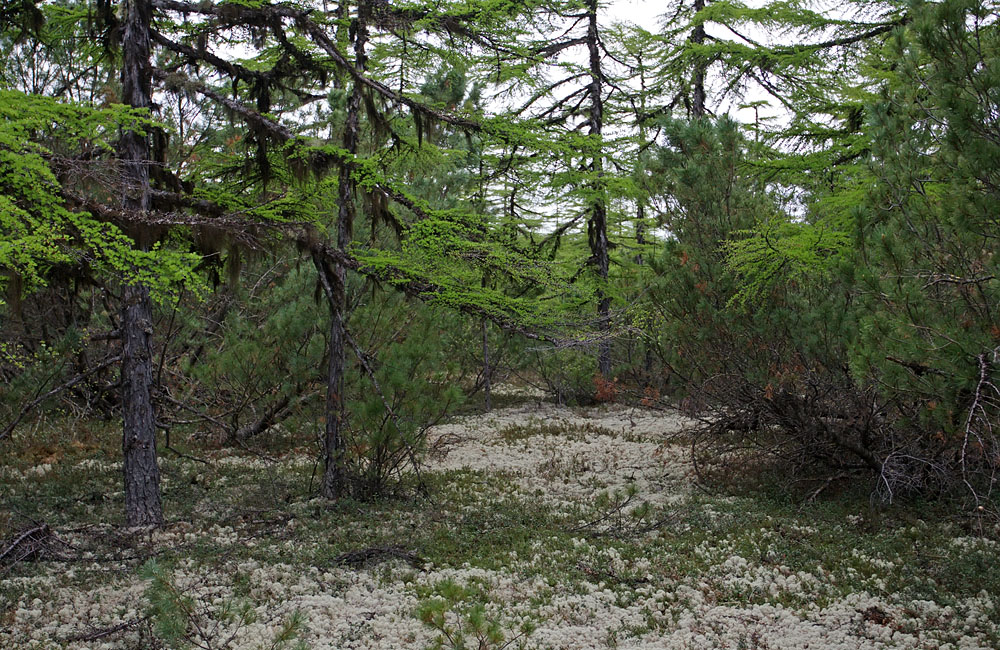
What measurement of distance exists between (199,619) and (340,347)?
420 cm

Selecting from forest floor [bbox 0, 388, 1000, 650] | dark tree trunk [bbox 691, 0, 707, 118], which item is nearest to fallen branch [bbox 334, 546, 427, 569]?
forest floor [bbox 0, 388, 1000, 650]

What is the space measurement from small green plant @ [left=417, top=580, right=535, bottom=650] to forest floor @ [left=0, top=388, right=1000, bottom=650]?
0.03m

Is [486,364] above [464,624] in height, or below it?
above

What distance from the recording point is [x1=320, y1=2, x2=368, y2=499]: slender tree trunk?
869cm

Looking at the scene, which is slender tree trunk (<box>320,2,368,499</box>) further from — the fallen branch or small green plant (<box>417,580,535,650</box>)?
small green plant (<box>417,580,535,650</box>)

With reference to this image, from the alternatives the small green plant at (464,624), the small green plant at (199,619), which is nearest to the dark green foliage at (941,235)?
the small green plant at (464,624)

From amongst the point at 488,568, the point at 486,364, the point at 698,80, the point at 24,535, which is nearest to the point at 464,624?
the point at 488,568

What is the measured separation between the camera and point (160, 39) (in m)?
7.70

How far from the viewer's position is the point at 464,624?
16.7ft

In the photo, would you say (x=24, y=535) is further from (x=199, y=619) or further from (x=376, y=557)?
(x=376, y=557)

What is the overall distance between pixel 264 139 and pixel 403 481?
5.03 m

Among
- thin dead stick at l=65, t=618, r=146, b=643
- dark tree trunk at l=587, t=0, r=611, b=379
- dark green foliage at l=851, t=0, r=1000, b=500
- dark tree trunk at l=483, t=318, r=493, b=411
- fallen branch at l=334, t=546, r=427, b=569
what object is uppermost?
dark tree trunk at l=587, t=0, r=611, b=379

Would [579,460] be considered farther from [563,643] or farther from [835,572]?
[563,643]

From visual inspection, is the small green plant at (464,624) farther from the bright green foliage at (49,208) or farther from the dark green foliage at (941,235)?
the bright green foliage at (49,208)
